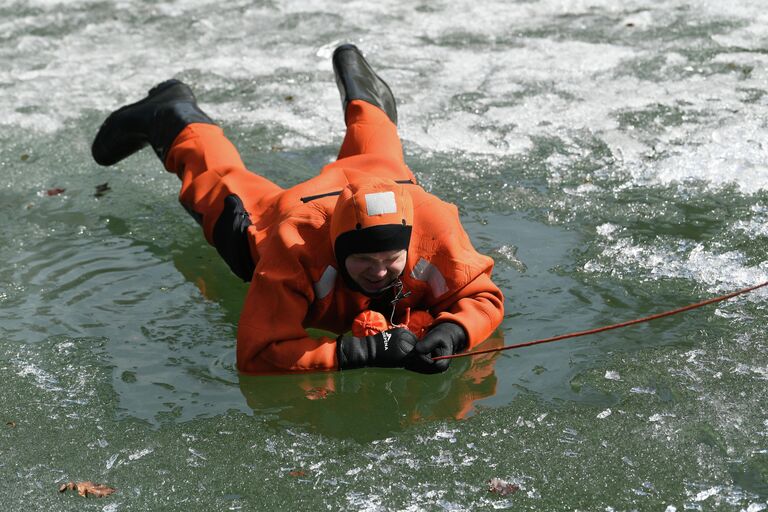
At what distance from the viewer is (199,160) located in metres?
5.45

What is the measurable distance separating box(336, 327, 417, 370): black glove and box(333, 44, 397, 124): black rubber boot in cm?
194

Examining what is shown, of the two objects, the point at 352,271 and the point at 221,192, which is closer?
the point at 352,271

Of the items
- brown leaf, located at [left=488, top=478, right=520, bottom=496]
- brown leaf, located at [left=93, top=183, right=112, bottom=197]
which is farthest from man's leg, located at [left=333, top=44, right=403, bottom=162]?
brown leaf, located at [left=488, top=478, right=520, bottom=496]

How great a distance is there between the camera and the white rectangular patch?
3939mm

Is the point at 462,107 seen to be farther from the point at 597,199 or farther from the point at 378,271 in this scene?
the point at 378,271

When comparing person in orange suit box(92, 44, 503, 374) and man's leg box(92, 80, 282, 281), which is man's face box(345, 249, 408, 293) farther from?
man's leg box(92, 80, 282, 281)

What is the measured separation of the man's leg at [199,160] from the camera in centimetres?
493

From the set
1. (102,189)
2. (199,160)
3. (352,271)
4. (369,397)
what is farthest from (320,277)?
(102,189)

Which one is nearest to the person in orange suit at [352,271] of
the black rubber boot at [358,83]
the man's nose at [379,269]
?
the man's nose at [379,269]

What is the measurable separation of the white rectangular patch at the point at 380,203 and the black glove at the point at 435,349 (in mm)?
501

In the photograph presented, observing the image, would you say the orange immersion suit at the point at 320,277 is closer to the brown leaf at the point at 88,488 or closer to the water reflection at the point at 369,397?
the water reflection at the point at 369,397

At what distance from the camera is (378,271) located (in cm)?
404

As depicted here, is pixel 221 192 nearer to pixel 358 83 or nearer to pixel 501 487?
pixel 358 83

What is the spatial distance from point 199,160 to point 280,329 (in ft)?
5.36
